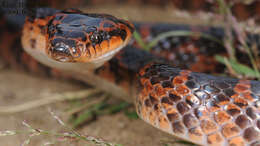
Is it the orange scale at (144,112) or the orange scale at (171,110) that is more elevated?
the orange scale at (171,110)

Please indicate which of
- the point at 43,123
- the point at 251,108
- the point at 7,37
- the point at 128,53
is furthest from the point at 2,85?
the point at 251,108

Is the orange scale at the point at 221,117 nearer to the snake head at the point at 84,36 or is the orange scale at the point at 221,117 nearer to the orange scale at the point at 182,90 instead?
the orange scale at the point at 182,90

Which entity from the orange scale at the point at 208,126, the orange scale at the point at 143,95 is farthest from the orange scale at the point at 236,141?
the orange scale at the point at 143,95

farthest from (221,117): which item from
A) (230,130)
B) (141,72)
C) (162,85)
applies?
(141,72)

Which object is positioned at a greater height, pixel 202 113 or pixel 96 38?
pixel 96 38

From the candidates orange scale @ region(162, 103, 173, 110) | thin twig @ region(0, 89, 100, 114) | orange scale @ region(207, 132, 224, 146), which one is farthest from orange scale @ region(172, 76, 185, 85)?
thin twig @ region(0, 89, 100, 114)

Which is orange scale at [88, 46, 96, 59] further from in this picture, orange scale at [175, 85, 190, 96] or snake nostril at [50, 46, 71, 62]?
orange scale at [175, 85, 190, 96]

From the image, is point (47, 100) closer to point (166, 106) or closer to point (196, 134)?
point (166, 106)
